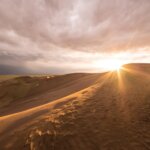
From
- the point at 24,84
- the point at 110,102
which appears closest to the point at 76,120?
the point at 110,102

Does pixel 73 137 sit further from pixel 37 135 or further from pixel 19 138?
pixel 19 138

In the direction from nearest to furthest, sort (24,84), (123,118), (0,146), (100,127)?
(0,146) < (100,127) < (123,118) < (24,84)

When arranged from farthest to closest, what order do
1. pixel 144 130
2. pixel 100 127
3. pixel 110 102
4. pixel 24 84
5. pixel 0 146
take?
pixel 24 84
pixel 110 102
pixel 100 127
pixel 144 130
pixel 0 146

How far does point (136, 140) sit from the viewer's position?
4.29 metres

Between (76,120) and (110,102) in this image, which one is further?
(110,102)

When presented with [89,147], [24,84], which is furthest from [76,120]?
[24,84]

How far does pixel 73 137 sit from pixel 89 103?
3.28 meters

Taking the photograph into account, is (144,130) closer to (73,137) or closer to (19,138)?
(73,137)

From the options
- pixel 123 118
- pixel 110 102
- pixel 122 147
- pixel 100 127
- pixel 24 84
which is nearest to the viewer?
pixel 122 147

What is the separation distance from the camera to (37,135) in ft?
15.4

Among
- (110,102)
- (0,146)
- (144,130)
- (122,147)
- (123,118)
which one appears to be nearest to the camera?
(122,147)

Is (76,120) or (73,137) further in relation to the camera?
(76,120)

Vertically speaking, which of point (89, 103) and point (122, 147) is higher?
point (89, 103)

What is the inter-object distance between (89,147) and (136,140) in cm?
178
